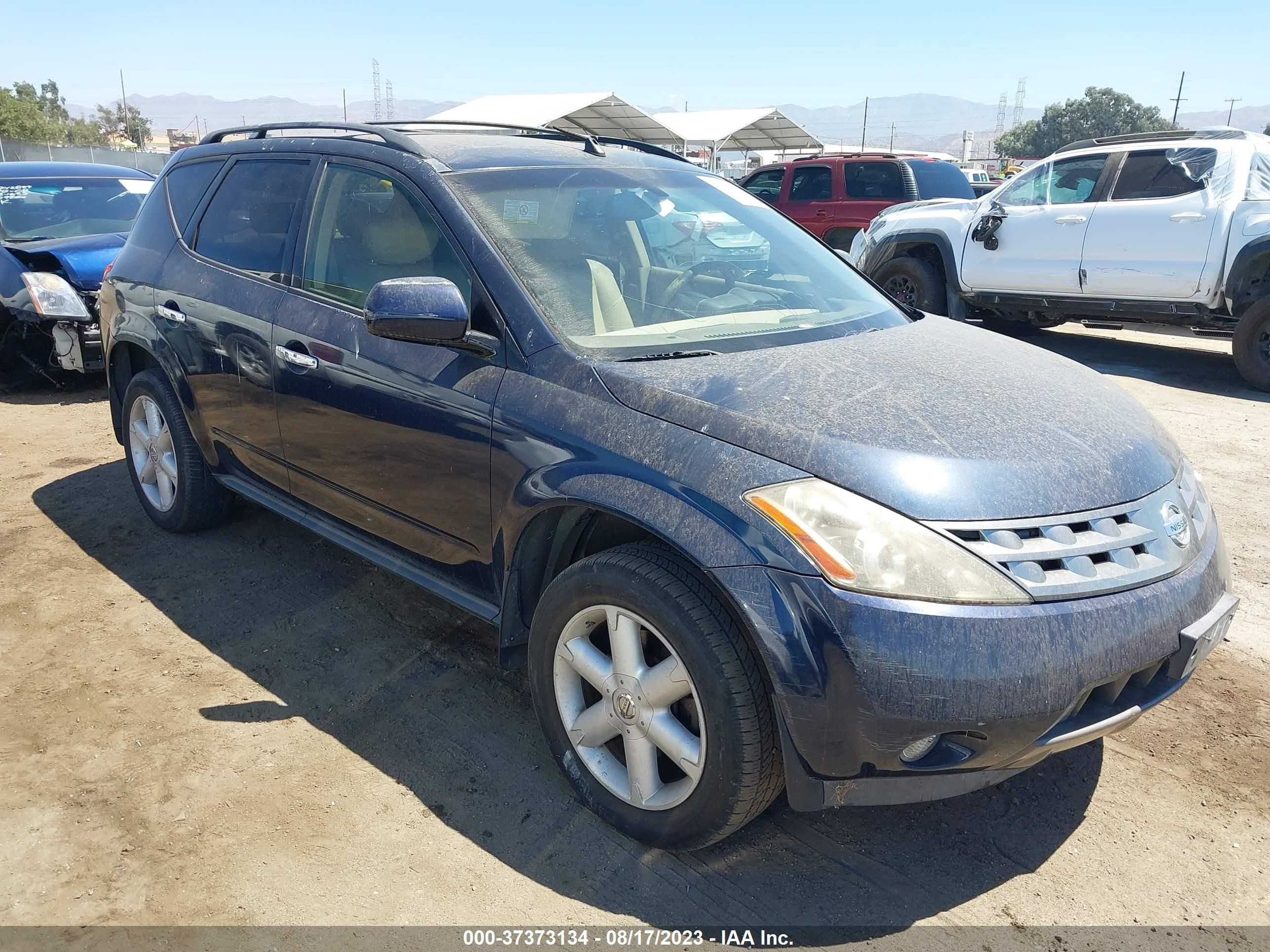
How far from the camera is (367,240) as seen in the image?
3.25 metres

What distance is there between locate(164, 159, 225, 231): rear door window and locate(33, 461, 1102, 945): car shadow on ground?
1546 mm

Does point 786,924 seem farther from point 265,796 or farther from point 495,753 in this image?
point 265,796

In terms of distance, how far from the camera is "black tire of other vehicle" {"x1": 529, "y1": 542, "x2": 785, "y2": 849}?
2.16 meters

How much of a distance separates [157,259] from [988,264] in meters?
7.44

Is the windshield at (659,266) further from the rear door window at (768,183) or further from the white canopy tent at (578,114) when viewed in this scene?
the white canopy tent at (578,114)

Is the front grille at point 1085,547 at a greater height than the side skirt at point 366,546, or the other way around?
the front grille at point 1085,547

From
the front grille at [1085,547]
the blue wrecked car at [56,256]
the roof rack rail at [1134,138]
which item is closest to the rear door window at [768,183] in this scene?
the roof rack rail at [1134,138]

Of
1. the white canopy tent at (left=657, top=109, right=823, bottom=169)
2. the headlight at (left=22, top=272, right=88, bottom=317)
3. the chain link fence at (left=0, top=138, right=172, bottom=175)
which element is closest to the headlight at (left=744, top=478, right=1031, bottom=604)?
the headlight at (left=22, top=272, right=88, bottom=317)

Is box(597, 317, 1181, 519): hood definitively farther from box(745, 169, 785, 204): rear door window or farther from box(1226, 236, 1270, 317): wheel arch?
box(745, 169, 785, 204): rear door window

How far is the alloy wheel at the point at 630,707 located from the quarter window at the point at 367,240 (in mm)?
1118

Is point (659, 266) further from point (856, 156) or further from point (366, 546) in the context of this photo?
point (856, 156)

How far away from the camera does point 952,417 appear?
2369mm

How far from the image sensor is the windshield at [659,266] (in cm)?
282

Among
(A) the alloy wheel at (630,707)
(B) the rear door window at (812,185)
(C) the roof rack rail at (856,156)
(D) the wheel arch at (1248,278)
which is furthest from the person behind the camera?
(B) the rear door window at (812,185)
